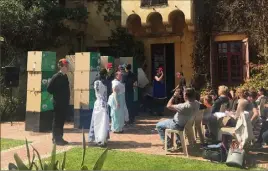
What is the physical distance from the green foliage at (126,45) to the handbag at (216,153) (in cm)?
995

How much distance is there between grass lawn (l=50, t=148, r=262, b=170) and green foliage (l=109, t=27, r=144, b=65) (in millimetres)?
9450

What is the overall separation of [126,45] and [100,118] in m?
8.83

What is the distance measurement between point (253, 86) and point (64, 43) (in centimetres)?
886

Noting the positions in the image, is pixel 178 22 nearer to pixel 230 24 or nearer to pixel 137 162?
pixel 230 24

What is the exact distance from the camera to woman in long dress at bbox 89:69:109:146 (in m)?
8.24

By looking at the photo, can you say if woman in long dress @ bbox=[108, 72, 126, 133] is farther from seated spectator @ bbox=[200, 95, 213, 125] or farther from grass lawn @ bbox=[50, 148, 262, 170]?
seated spectator @ bbox=[200, 95, 213, 125]

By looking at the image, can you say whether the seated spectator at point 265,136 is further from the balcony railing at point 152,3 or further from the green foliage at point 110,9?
the green foliage at point 110,9

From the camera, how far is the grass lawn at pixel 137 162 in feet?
21.2

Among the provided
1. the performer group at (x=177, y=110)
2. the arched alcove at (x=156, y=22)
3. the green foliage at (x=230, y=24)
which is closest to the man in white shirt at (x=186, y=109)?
the performer group at (x=177, y=110)

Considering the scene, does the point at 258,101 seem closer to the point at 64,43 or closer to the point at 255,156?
the point at 255,156

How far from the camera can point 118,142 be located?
8.88m

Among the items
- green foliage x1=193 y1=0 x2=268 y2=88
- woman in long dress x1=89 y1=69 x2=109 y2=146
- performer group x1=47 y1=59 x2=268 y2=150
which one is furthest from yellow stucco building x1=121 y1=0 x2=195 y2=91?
woman in long dress x1=89 y1=69 x2=109 y2=146

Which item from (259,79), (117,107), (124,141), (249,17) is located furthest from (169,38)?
(124,141)

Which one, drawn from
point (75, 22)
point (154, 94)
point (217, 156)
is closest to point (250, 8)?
point (154, 94)
